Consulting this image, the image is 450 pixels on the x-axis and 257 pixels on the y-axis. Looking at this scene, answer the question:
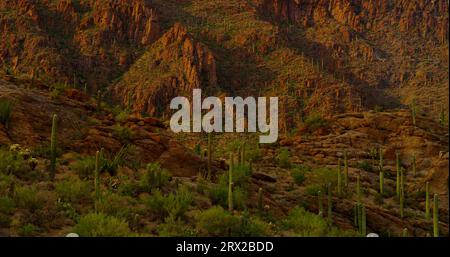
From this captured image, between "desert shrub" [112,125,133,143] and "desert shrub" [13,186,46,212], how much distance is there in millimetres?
6265

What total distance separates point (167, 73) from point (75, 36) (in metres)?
17.5

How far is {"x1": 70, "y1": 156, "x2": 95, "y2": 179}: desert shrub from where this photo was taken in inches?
573

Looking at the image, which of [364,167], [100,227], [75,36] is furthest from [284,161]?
[75,36]

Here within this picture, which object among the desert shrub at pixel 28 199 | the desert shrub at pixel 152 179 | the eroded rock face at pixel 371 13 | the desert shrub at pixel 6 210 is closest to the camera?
the desert shrub at pixel 6 210

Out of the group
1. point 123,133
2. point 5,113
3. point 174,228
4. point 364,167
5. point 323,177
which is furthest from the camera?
point 364,167

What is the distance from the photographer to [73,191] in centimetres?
1270

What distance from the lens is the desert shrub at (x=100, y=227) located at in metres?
10.0

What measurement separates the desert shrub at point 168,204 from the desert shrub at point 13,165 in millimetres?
3685

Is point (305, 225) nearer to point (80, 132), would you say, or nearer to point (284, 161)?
point (80, 132)

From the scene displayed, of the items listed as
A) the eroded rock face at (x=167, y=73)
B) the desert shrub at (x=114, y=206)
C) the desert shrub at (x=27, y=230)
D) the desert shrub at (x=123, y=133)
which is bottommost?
the desert shrub at (x=27, y=230)

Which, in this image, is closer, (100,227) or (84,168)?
(100,227)

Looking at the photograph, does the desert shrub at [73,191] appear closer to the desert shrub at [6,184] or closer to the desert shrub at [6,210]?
the desert shrub at [6,184]

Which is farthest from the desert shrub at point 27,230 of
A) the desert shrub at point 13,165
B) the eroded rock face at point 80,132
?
the eroded rock face at point 80,132
